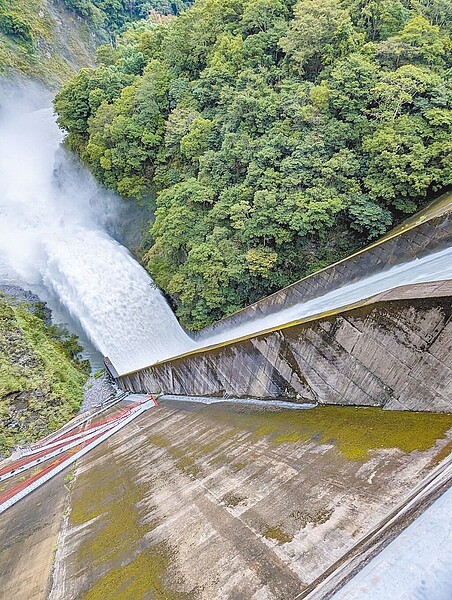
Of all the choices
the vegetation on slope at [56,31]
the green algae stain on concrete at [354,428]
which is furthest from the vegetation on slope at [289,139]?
the vegetation on slope at [56,31]

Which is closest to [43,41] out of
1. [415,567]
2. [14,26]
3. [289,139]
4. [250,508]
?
[14,26]

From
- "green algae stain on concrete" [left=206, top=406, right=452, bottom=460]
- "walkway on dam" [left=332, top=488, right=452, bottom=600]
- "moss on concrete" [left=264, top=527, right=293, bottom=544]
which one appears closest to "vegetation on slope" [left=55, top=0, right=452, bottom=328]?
"green algae stain on concrete" [left=206, top=406, right=452, bottom=460]

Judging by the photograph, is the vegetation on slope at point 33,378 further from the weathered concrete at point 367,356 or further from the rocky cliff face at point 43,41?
the rocky cliff face at point 43,41

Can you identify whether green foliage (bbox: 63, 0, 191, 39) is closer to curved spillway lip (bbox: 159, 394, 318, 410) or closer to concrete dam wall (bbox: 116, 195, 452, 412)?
curved spillway lip (bbox: 159, 394, 318, 410)

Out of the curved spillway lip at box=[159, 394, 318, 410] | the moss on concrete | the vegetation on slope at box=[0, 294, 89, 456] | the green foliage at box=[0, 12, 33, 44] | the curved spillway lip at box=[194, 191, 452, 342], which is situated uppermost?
the green foliage at box=[0, 12, 33, 44]

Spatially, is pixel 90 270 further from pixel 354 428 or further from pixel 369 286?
pixel 354 428
